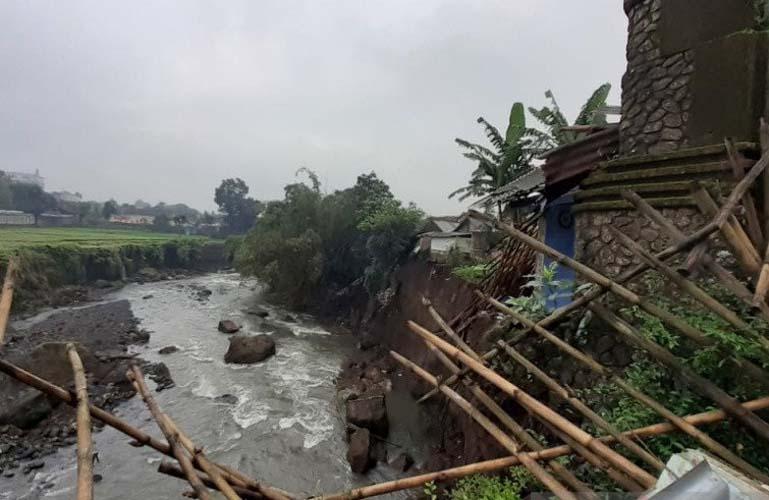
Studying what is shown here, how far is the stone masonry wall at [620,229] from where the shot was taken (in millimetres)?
4691

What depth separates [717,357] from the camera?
3.17 metres

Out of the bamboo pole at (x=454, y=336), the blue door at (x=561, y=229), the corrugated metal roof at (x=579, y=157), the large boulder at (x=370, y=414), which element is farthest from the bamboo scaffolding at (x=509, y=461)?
the large boulder at (x=370, y=414)

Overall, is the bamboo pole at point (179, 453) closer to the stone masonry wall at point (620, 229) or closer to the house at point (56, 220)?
the stone masonry wall at point (620, 229)

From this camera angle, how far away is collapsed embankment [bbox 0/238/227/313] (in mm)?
25266

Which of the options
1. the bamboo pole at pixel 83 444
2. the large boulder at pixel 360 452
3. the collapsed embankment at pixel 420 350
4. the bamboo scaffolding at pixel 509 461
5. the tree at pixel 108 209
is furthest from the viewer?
the tree at pixel 108 209

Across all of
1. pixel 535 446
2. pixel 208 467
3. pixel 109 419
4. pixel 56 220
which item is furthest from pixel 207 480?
pixel 56 220

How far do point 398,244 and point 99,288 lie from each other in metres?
27.1

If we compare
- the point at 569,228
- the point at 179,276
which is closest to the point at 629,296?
the point at 569,228

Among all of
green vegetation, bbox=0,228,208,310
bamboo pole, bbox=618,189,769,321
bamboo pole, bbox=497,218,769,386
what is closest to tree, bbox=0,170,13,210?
green vegetation, bbox=0,228,208,310

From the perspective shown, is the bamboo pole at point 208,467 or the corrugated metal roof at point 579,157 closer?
the bamboo pole at point 208,467

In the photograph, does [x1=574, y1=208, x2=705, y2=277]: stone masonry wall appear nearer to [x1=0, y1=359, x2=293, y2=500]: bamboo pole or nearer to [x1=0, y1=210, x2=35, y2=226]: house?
[x1=0, y1=359, x2=293, y2=500]: bamboo pole

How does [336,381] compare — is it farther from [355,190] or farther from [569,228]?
[355,190]

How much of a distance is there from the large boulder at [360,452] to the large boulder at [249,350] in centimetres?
764

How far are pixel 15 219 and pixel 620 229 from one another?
248 ft
